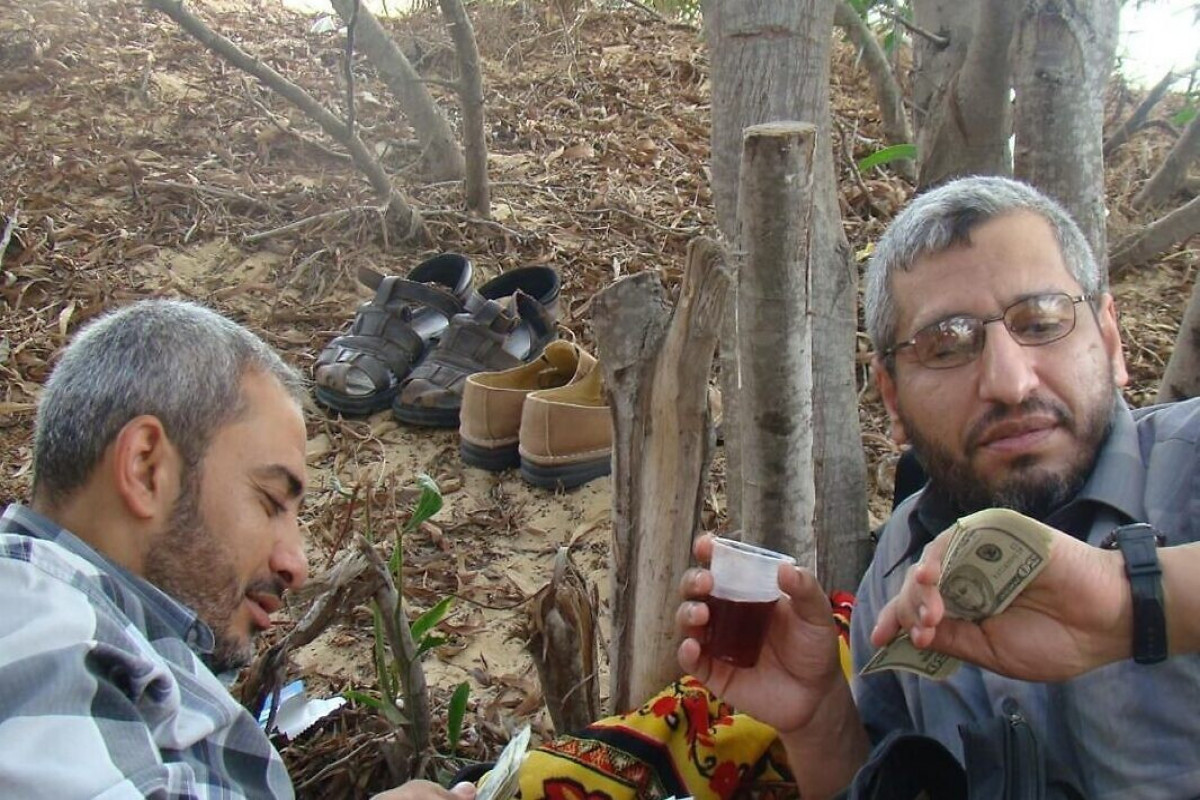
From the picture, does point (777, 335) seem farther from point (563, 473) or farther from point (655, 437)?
point (563, 473)

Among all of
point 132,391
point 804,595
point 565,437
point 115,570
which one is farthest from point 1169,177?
point 115,570

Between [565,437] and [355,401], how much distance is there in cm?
93

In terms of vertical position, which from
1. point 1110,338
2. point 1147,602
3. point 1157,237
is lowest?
point 1147,602

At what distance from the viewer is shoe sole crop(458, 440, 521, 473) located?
3660 millimetres

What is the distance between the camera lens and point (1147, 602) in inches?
49.7

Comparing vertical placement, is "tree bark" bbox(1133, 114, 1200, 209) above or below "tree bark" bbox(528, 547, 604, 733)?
above

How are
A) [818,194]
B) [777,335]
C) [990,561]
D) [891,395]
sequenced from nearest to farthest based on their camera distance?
[990,561] → [777,335] → [891,395] → [818,194]

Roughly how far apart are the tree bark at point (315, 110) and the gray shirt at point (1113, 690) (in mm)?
3232

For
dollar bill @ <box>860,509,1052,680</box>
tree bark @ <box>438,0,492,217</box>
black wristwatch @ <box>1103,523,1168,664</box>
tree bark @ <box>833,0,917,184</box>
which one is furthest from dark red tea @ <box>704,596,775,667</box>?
tree bark @ <box>438,0,492,217</box>

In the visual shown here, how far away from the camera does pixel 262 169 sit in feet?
18.2

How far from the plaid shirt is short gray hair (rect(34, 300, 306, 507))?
0.12 m

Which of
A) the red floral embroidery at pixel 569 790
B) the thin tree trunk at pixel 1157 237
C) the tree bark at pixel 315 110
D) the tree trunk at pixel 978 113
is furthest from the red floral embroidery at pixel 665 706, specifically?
the tree bark at pixel 315 110

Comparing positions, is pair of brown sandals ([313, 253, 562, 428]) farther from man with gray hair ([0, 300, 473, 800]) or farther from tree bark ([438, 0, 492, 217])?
man with gray hair ([0, 300, 473, 800])

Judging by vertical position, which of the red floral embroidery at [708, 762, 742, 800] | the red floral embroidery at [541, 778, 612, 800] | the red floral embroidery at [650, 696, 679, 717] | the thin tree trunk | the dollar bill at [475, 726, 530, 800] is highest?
the thin tree trunk
